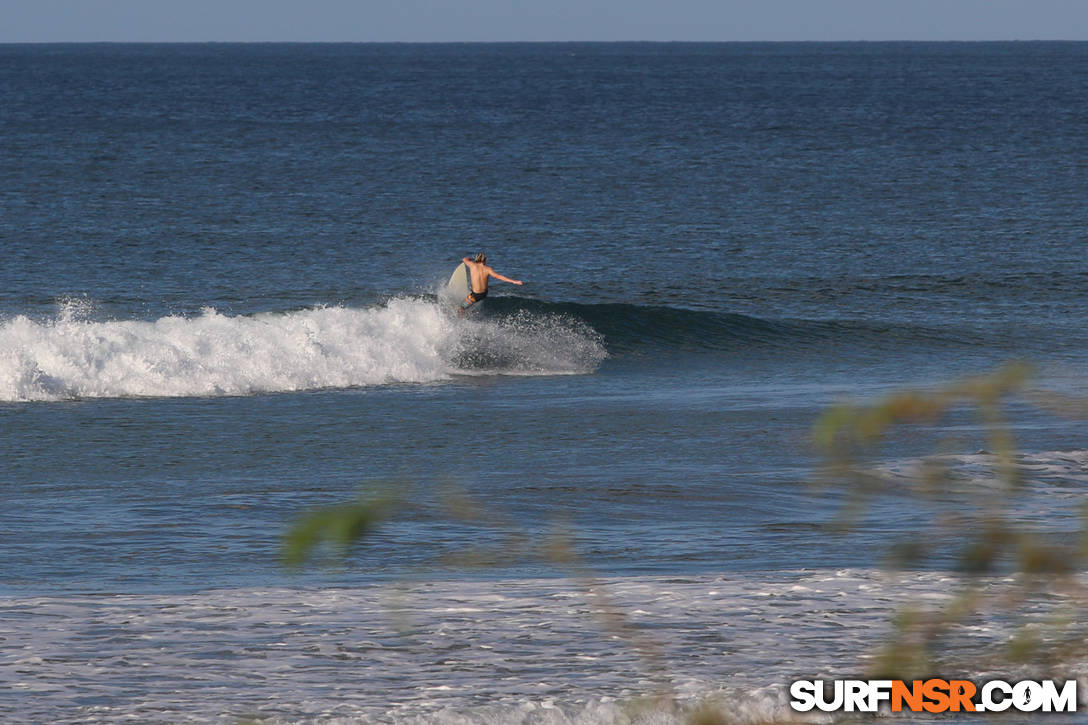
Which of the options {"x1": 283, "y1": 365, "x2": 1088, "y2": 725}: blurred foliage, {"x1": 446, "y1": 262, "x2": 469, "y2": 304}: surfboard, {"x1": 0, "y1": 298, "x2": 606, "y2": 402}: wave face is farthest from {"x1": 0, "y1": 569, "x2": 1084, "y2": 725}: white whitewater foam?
{"x1": 446, "y1": 262, "x2": 469, "y2": 304}: surfboard

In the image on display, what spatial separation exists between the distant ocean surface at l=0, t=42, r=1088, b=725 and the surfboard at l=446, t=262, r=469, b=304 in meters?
0.54

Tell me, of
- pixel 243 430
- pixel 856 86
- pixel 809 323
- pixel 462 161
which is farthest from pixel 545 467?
pixel 856 86

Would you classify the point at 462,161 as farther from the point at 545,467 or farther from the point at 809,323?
the point at 545,467

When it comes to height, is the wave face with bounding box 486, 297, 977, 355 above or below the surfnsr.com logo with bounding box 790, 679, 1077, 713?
below

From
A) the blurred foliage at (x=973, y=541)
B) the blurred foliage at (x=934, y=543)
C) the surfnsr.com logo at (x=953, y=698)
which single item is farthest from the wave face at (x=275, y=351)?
the surfnsr.com logo at (x=953, y=698)

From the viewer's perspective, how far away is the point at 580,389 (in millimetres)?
20891

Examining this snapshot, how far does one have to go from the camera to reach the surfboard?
2559 cm

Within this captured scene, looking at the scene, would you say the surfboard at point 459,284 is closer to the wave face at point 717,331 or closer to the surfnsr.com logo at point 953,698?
the wave face at point 717,331

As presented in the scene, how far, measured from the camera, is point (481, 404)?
64.0 ft

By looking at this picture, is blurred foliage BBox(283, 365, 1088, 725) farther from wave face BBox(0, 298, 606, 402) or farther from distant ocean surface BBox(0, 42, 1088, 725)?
wave face BBox(0, 298, 606, 402)

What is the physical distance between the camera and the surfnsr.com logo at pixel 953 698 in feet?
20.2

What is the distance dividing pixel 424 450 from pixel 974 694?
1056cm

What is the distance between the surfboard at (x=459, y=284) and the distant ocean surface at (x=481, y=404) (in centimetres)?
54

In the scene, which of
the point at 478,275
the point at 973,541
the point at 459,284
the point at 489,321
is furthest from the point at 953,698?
the point at 459,284
